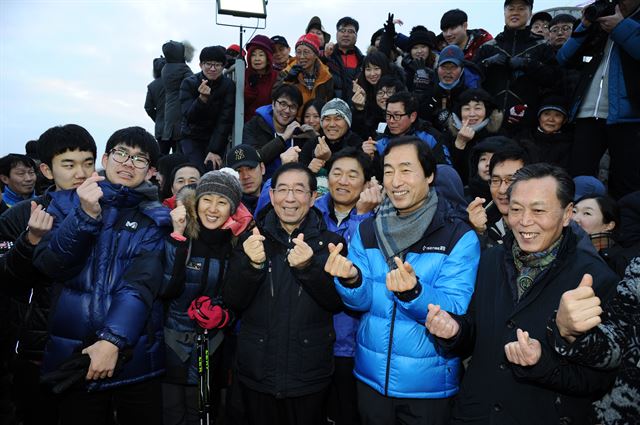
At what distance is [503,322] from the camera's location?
8.12 feet

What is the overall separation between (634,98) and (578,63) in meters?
1.06

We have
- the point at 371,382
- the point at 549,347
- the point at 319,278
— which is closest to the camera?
the point at 549,347

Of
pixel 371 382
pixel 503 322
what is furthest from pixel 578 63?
pixel 371 382

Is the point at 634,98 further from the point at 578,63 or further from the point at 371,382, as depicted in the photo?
the point at 371,382

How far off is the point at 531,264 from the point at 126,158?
271 centimetres

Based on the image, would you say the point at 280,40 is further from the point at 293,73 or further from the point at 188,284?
the point at 188,284

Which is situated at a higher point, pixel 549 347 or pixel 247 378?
pixel 549 347

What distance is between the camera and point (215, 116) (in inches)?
284

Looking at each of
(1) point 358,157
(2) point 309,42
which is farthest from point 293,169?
(2) point 309,42

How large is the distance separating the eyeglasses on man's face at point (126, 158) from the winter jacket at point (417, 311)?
166 cm

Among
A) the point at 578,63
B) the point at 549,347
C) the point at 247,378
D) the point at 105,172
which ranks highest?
the point at 578,63

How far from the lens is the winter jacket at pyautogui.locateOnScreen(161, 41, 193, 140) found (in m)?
8.39

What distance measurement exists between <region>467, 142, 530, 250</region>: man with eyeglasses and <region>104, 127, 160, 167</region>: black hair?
242 cm

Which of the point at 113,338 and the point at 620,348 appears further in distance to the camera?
the point at 113,338
